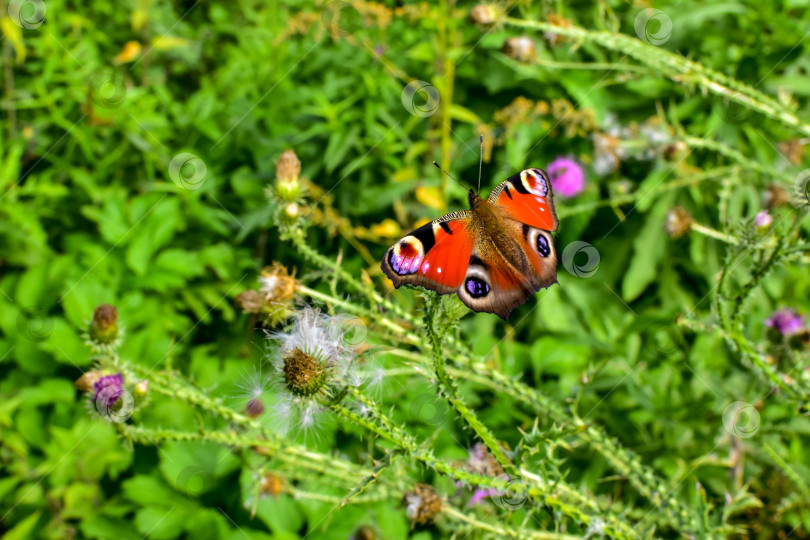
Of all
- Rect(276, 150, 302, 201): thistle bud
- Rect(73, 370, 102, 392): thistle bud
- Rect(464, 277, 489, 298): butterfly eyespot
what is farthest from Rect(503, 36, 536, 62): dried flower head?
Rect(73, 370, 102, 392): thistle bud

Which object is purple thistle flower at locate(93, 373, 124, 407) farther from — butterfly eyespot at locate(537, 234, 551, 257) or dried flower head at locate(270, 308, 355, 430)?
butterfly eyespot at locate(537, 234, 551, 257)

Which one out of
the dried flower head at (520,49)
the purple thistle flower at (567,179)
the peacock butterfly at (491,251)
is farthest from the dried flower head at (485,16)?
the peacock butterfly at (491,251)

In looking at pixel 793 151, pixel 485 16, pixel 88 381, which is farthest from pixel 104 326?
pixel 793 151

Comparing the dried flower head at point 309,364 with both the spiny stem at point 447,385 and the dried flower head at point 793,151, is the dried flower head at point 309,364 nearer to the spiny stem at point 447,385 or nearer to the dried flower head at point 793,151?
the spiny stem at point 447,385

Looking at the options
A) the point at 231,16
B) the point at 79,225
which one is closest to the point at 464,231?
the point at 79,225

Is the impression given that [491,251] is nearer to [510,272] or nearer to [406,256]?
[510,272]

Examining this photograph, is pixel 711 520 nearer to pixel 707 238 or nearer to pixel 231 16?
pixel 707 238
